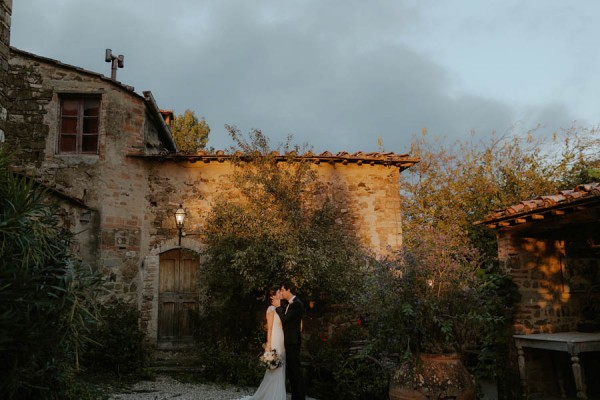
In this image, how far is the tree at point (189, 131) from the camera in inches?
829

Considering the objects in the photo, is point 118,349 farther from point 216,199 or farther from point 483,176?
point 483,176

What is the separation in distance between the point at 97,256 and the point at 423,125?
1282 centimetres

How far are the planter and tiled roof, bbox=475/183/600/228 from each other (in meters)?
2.61

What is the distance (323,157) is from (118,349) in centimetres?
551

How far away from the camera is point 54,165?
31.9ft

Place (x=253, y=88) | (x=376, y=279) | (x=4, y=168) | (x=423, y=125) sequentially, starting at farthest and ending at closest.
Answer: (x=253, y=88) → (x=423, y=125) → (x=376, y=279) → (x=4, y=168)

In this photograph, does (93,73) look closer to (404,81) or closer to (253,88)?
(404,81)

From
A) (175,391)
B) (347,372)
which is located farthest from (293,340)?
(175,391)

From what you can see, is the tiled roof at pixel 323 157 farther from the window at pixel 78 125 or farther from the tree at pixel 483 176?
the tree at pixel 483 176

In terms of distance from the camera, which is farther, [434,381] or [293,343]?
[293,343]

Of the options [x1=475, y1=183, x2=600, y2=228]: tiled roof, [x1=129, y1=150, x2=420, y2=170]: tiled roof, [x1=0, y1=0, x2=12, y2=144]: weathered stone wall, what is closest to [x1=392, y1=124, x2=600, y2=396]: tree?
[x1=129, y1=150, x2=420, y2=170]: tiled roof

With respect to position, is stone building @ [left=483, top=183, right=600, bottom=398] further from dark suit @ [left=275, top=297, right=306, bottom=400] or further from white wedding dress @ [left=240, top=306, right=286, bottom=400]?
white wedding dress @ [left=240, top=306, right=286, bottom=400]

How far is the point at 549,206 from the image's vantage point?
6324mm

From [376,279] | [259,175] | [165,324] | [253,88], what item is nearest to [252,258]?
[259,175]
